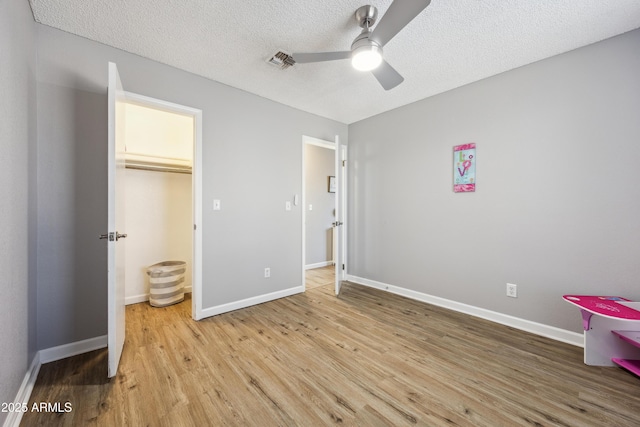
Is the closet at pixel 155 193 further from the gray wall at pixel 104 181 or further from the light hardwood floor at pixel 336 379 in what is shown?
the light hardwood floor at pixel 336 379

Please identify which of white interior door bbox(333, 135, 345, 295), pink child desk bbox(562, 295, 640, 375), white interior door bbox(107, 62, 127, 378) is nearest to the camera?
white interior door bbox(107, 62, 127, 378)

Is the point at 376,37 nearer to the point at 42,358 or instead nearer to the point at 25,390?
the point at 25,390

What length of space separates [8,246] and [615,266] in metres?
4.06

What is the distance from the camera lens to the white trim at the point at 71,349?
189 centimetres

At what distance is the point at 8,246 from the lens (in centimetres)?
133

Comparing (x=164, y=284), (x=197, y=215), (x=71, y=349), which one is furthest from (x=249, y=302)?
(x=71, y=349)

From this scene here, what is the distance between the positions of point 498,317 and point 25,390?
12.3ft

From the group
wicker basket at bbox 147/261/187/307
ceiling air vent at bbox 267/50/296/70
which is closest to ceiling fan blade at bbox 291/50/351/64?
ceiling air vent at bbox 267/50/296/70

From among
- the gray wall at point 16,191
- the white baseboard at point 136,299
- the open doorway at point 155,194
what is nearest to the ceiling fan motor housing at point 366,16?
the gray wall at point 16,191

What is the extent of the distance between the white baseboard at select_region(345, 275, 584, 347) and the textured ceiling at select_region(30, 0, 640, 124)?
2.46 metres

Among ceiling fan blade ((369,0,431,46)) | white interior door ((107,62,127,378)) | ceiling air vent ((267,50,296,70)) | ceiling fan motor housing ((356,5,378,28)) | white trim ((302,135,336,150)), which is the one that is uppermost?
ceiling air vent ((267,50,296,70))

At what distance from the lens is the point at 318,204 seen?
5172 mm

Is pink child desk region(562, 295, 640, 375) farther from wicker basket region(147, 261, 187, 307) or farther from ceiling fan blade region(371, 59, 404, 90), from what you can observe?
wicker basket region(147, 261, 187, 307)

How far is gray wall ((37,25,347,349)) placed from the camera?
194cm
